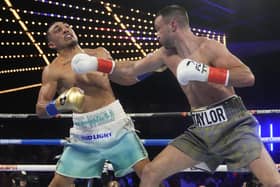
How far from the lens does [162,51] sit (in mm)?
2525

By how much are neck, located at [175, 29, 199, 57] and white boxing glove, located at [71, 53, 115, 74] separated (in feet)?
1.21

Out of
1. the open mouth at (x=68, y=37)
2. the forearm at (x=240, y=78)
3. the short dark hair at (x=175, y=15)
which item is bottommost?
the forearm at (x=240, y=78)

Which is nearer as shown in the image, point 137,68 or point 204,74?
point 204,74

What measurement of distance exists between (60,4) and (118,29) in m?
1.21

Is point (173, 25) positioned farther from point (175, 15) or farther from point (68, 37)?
point (68, 37)

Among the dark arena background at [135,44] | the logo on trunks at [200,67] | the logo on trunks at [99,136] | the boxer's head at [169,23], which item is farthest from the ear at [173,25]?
the dark arena background at [135,44]

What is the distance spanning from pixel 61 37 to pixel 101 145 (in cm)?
74

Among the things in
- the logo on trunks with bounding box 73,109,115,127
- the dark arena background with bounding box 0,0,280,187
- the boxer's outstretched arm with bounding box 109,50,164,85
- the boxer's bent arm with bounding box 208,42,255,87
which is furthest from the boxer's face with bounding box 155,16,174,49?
the dark arena background with bounding box 0,0,280,187

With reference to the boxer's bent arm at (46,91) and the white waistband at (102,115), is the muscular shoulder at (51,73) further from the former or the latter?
the white waistband at (102,115)

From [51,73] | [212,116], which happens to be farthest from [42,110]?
[212,116]

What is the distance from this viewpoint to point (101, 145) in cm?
264

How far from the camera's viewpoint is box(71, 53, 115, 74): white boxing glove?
7.79ft

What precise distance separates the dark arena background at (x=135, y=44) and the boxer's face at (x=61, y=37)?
4.55 metres

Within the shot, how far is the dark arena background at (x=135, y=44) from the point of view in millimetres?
8047
